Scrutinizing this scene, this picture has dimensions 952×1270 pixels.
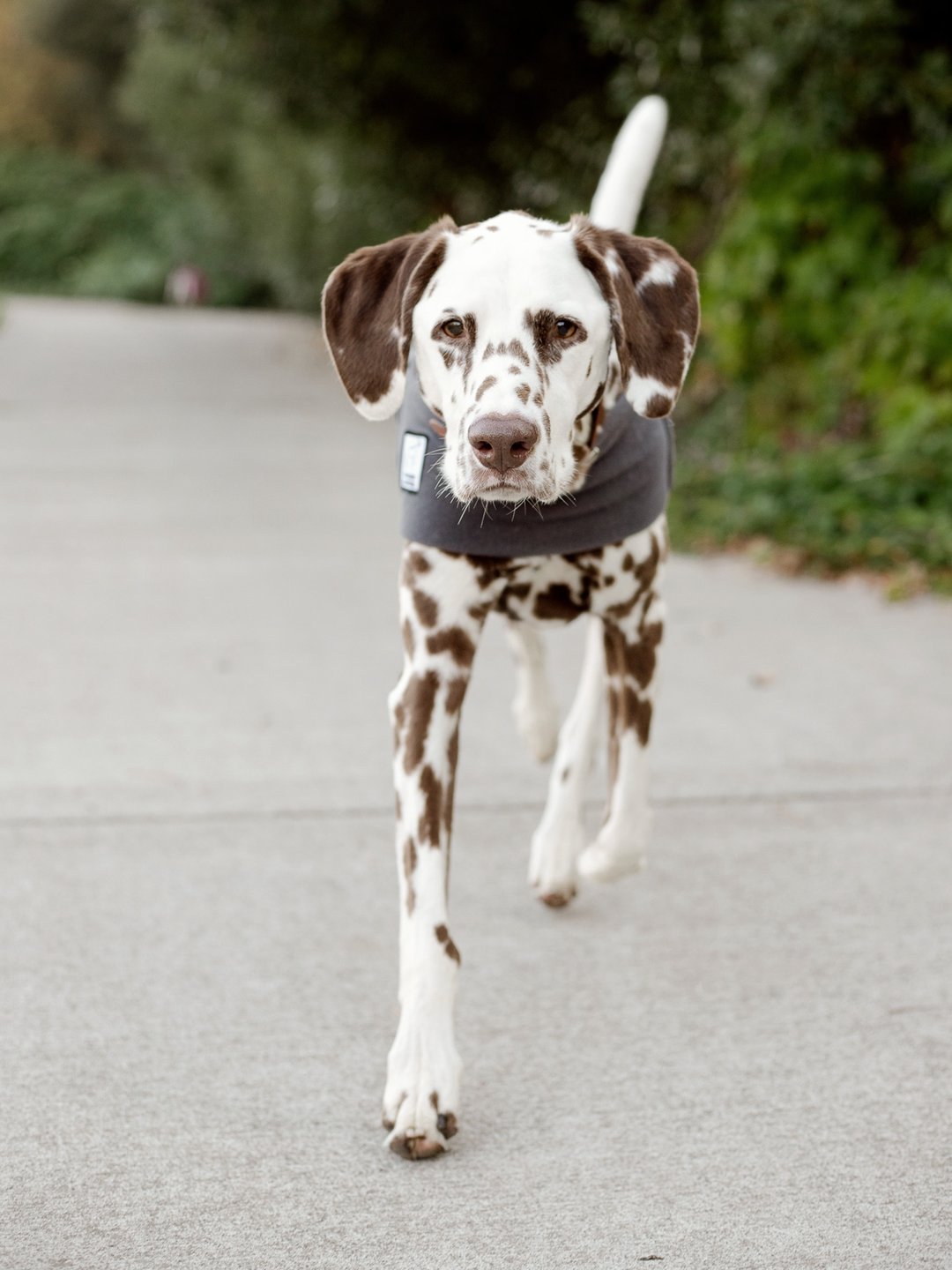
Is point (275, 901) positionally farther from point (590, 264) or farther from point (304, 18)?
point (304, 18)

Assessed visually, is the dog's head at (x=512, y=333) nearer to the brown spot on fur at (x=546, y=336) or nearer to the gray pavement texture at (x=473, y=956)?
the brown spot on fur at (x=546, y=336)

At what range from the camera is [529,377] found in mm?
2783

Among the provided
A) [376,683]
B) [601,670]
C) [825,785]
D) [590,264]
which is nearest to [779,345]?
[376,683]

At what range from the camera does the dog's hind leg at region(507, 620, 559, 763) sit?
441cm

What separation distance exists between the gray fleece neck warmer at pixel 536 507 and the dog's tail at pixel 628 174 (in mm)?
1179

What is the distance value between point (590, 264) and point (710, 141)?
7917mm

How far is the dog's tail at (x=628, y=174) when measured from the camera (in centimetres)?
434

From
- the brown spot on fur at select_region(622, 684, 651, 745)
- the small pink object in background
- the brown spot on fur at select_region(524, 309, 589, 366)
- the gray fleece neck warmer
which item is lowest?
the brown spot on fur at select_region(622, 684, 651, 745)

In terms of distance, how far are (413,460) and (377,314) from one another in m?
0.30

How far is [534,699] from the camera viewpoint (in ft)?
14.6

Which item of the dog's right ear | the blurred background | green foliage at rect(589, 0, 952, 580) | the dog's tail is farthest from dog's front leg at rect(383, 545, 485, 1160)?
green foliage at rect(589, 0, 952, 580)

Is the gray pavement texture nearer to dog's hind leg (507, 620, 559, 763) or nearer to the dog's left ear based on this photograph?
dog's hind leg (507, 620, 559, 763)

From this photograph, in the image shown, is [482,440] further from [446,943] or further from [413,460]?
[446,943]

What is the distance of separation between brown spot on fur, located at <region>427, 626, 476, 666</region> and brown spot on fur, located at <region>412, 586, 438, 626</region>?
0.10 ft
